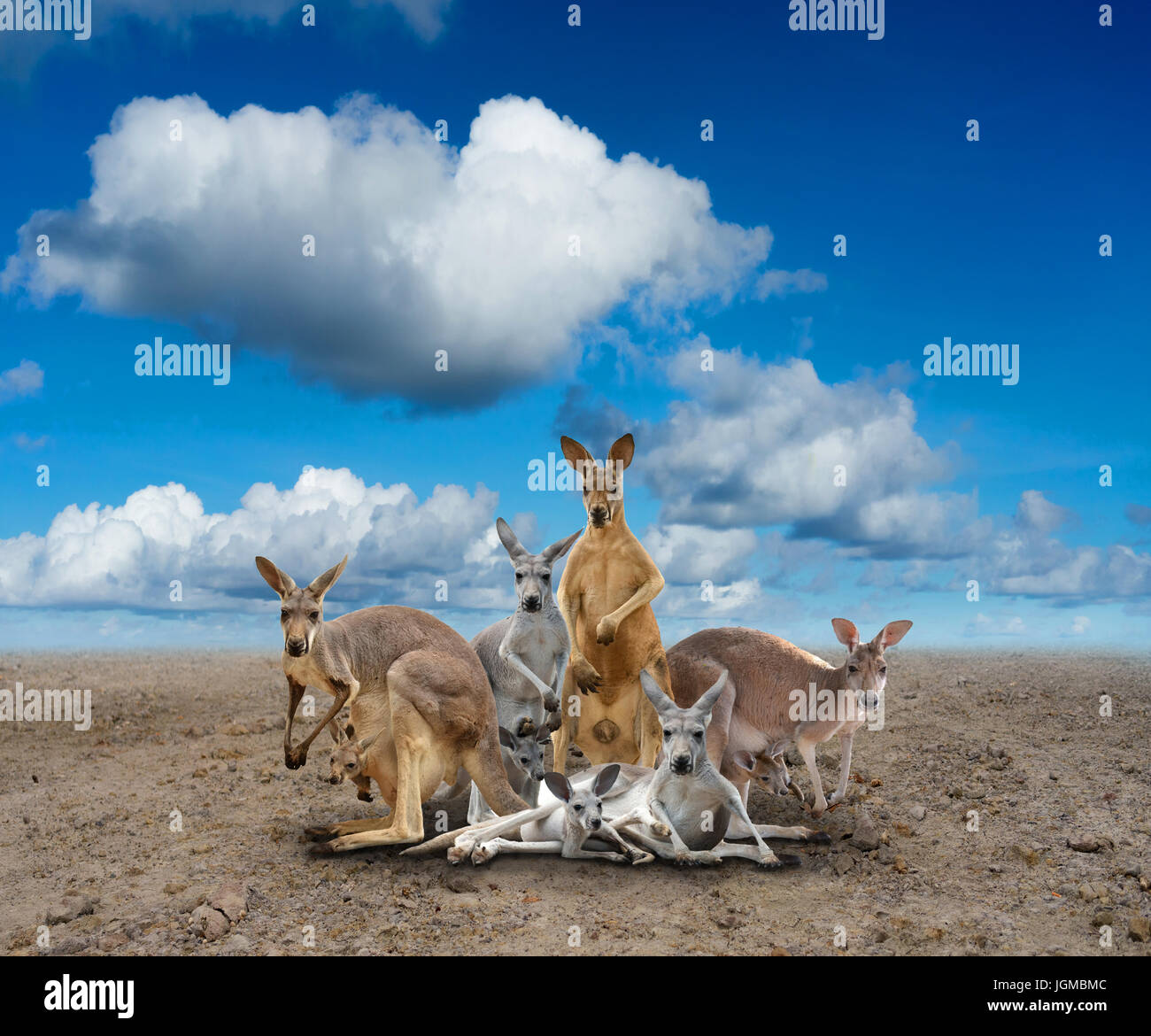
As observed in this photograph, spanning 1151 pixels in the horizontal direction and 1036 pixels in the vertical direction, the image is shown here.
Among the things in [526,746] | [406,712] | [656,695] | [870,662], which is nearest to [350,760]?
[406,712]

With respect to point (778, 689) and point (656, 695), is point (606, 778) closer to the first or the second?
point (656, 695)

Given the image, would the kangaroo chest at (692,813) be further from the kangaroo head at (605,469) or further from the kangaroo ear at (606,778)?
the kangaroo head at (605,469)

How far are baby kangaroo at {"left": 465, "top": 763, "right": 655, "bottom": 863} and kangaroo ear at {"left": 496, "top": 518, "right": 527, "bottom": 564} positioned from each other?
2060mm

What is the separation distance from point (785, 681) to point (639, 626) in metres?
1.62

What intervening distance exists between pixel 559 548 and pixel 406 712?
200 centimetres

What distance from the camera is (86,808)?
9.44 meters

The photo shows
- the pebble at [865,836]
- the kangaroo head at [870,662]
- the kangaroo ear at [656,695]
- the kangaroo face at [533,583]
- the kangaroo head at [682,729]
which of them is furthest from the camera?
the kangaroo head at [870,662]

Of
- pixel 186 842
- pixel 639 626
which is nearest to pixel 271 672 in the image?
pixel 186 842

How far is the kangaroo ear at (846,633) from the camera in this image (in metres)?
8.30

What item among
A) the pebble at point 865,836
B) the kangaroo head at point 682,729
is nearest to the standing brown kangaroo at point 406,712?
the kangaroo head at point 682,729

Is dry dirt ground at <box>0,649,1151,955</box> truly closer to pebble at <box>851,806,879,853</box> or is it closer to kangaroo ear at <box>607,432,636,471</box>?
pebble at <box>851,806,879,853</box>

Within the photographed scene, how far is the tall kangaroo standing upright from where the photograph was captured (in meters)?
8.28

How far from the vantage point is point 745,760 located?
339 inches

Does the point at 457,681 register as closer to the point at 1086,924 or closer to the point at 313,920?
the point at 313,920
